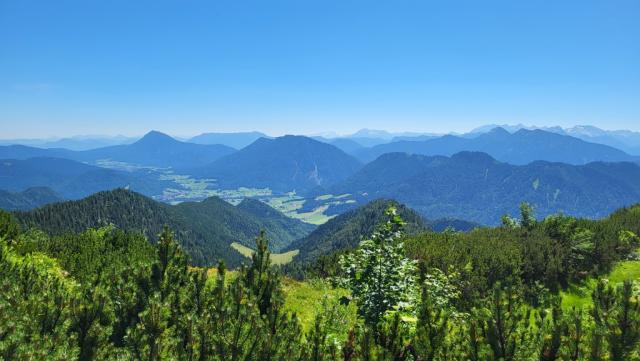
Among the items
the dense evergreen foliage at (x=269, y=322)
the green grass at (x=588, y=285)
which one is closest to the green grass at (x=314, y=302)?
the dense evergreen foliage at (x=269, y=322)

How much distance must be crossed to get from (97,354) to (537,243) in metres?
31.3

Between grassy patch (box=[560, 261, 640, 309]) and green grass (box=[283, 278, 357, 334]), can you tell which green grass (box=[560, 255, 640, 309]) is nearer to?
grassy patch (box=[560, 261, 640, 309])

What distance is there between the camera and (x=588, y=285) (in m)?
28.4

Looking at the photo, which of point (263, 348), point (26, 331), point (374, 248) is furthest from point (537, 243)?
point (26, 331)

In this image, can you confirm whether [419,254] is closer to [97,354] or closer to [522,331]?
[522,331]

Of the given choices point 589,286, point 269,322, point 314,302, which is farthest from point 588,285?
point 269,322

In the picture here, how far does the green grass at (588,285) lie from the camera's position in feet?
86.1

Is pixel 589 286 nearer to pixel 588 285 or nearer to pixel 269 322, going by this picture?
pixel 588 285

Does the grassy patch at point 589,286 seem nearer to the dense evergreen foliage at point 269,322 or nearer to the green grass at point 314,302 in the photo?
the green grass at point 314,302

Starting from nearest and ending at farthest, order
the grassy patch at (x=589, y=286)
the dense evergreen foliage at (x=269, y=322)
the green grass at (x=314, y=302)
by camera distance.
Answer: the dense evergreen foliage at (x=269, y=322) → the green grass at (x=314, y=302) → the grassy patch at (x=589, y=286)

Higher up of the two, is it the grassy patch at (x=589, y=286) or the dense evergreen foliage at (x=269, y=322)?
the dense evergreen foliage at (x=269, y=322)

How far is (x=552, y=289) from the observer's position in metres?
27.9

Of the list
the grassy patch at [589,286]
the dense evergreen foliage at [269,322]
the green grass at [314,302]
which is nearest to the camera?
the dense evergreen foliage at [269,322]

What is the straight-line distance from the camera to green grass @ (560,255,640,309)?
26255 mm
